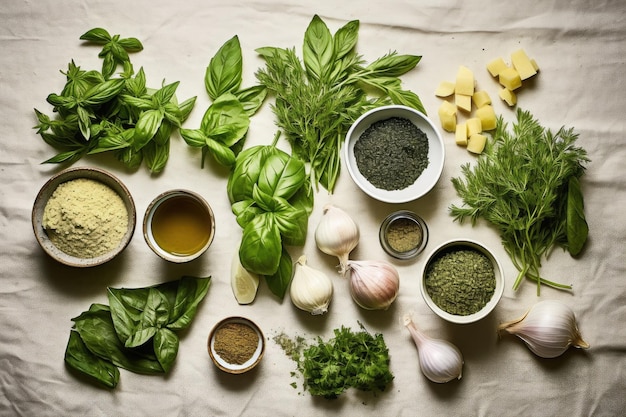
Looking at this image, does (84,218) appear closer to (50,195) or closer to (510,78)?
(50,195)

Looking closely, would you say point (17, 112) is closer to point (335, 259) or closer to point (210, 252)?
point (210, 252)

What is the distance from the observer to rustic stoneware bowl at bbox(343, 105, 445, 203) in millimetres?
1623

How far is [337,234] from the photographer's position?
1596 millimetres

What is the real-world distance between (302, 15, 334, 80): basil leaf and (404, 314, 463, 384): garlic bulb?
0.78 metres

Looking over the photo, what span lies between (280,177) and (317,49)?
1.38 feet

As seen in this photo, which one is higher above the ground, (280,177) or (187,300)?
(280,177)

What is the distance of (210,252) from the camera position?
170cm

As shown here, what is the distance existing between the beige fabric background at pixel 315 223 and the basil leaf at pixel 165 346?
0.22 feet

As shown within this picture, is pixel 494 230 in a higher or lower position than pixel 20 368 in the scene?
higher

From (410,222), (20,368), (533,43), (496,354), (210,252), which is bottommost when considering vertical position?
(20,368)

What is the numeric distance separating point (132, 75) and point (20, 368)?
3.14ft

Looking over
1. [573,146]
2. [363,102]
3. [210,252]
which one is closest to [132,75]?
[210,252]

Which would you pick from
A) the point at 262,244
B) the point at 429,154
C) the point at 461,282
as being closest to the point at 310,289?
the point at 262,244

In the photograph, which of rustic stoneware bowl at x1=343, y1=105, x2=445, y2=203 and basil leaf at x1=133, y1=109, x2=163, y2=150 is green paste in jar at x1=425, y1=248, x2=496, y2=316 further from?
basil leaf at x1=133, y1=109, x2=163, y2=150
